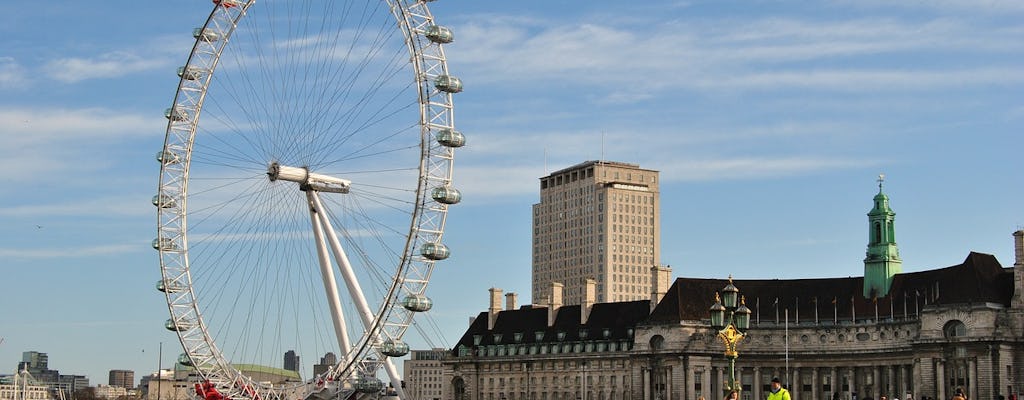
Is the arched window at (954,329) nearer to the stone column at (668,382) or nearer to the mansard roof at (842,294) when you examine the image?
the mansard roof at (842,294)

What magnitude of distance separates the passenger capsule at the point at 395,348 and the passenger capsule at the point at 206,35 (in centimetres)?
2109

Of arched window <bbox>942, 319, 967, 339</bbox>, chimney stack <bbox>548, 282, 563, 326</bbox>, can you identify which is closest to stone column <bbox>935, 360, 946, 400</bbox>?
arched window <bbox>942, 319, 967, 339</bbox>

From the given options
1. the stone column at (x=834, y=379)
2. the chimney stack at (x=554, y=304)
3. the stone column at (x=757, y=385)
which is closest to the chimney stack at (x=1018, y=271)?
the stone column at (x=834, y=379)

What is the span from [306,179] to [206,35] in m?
12.0

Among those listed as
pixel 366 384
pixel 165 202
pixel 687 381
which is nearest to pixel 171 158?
pixel 165 202

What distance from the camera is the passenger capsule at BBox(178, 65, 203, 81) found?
287 feet

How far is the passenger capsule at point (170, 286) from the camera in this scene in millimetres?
89500

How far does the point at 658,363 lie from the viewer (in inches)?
5374

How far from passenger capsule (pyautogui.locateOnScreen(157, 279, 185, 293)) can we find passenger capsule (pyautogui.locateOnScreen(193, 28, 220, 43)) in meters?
15.1

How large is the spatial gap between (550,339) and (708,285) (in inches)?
787

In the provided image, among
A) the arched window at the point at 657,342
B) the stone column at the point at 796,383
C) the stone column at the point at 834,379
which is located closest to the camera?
the stone column at the point at 834,379

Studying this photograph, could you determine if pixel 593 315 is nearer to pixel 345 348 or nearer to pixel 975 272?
pixel 975 272

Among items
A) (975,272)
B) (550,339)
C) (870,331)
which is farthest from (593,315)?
(975,272)

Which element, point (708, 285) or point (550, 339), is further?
point (550, 339)
